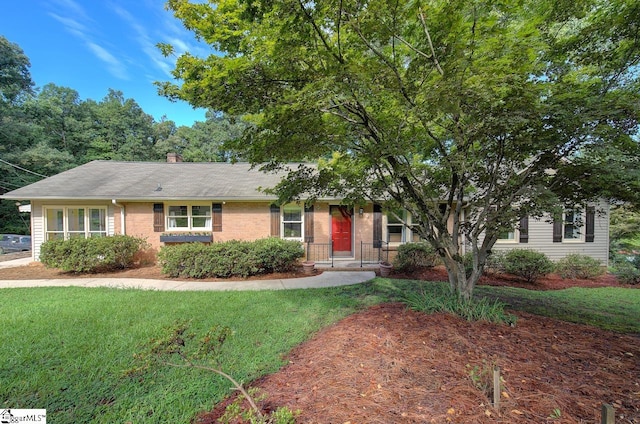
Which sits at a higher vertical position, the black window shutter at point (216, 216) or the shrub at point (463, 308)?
the black window shutter at point (216, 216)

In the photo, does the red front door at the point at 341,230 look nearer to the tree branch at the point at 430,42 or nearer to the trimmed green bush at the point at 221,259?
the trimmed green bush at the point at 221,259

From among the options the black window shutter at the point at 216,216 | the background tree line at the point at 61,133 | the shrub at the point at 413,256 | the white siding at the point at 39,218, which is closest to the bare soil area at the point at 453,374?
the shrub at the point at 413,256

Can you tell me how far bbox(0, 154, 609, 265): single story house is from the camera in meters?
9.81

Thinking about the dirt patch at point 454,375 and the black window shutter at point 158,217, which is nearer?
the dirt patch at point 454,375

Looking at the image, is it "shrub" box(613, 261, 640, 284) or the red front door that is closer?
"shrub" box(613, 261, 640, 284)

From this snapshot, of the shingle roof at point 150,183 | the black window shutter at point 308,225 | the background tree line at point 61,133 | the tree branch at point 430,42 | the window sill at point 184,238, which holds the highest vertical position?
the background tree line at point 61,133

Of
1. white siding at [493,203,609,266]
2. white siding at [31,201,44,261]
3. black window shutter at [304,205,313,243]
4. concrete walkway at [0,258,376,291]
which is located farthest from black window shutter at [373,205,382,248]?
white siding at [31,201,44,261]

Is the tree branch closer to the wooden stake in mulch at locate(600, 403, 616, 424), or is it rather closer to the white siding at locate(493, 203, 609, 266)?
the wooden stake in mulch at locate(600, 403, 616, 424)

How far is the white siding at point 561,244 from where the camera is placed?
10.9m

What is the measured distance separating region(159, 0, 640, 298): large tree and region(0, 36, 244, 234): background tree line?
14141 millimetres

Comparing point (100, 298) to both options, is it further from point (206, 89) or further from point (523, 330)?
point (523, 330)

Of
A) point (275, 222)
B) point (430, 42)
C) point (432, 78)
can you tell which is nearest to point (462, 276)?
point (432, 78)

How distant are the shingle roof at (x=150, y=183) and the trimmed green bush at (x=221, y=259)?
2.36 metres

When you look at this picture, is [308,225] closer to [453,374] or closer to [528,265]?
[528,265]
